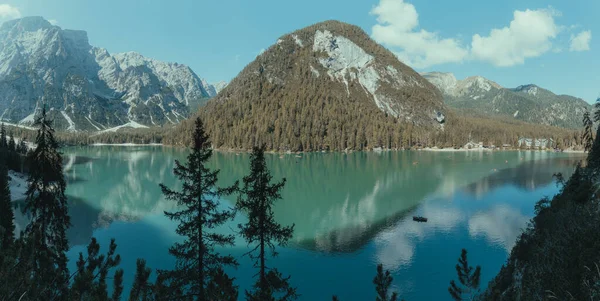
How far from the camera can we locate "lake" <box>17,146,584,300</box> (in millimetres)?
29750

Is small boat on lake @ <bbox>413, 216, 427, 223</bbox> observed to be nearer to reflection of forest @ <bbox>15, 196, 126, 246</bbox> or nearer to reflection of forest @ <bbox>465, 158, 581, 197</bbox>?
reflection of forest @ <bbox>465, 158, 581, 197</bbox>

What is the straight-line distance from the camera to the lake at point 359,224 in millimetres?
29750

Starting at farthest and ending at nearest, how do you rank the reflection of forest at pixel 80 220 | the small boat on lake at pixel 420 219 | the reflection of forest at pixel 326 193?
the small boat on lake at pixel 420 219, the reflection of forest at pixel 326 193, the reflection of forest at pixel 80 220

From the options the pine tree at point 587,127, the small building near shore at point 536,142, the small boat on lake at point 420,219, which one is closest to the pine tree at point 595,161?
the small boat on lake at point 420,219

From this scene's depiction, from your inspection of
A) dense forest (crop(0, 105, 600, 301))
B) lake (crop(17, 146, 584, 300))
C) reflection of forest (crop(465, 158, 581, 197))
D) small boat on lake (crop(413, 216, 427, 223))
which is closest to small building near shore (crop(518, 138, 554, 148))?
reflection of forest (crop(465, 158, 581, 197))

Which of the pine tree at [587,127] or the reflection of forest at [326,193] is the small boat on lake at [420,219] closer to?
the reflection of forest at [326,193]

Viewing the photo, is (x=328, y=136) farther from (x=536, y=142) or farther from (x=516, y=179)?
(x=536, y=142)

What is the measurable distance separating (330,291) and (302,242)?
11046 mm

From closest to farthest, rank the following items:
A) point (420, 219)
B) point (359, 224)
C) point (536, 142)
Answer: point (359, 224) < point (420, 219) < point (536, 142)

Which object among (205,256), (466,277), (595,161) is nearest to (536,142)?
(595,161)

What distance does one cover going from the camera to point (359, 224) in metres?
44.5

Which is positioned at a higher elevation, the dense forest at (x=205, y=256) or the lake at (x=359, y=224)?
the dense forest at (x=205, y=256)

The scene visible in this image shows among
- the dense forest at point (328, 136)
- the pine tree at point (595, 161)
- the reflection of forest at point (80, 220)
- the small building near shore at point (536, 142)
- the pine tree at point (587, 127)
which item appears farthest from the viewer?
the small building near shore at point (536, 142)

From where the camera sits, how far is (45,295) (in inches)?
347
